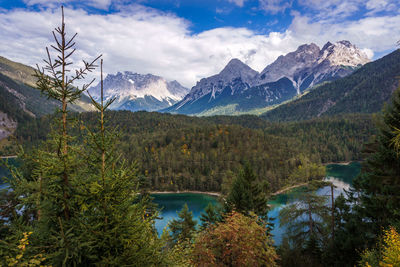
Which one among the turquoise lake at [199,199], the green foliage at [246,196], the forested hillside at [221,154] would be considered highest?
the green foliage at [246,196]

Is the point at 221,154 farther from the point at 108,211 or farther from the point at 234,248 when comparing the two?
the point at 108,211

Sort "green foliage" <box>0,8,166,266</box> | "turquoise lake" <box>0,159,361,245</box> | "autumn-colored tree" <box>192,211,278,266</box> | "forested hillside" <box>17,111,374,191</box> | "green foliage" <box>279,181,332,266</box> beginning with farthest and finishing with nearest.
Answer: "forested hillside" <box>17,111,374,191</box> < "turquoise lake" <box>0,159,361,245</box> < "green foliage" <box>279,181,332,266</box> < "autumn-colored tree" <box>192,211,278,266</box> < "green foliage" <box>0,8,166,266</box>

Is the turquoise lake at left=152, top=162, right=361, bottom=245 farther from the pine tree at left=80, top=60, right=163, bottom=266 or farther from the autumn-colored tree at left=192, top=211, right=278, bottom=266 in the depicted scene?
the pine tree at left=80, top=60, right=163, bottom=266

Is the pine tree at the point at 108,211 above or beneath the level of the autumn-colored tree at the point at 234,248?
above

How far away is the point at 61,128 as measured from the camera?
7172 mm

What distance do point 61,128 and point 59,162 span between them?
4.11 feet

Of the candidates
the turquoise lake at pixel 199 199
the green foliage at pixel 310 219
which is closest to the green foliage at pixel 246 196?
the green foliage at pixel 310 219

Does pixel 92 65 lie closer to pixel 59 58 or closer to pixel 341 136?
pixel 59 58

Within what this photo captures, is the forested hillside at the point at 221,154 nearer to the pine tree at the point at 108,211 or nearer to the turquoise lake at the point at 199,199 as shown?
the turquoise lake at the point at 199,199

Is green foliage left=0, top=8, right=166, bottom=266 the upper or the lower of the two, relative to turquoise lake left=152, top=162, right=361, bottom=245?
upper

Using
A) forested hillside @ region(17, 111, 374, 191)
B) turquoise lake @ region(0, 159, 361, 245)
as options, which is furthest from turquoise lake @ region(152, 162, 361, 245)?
forested hillside @ region(17, 111, 374, 191)

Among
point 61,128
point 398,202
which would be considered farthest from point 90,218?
point 398,202

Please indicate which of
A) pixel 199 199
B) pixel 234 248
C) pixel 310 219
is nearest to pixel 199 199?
pixel 199 199

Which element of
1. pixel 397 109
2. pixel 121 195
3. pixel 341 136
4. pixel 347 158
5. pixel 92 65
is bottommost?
pixel 347 158
